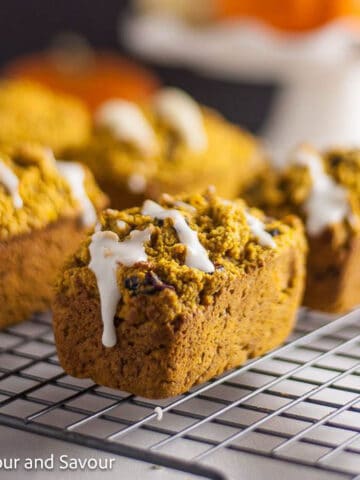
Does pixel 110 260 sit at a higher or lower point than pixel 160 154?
lower

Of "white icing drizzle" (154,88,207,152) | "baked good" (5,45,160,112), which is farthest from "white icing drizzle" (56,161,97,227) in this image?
"baked good" (5,45,160,112)

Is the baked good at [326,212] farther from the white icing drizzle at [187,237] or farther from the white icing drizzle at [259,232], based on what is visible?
the white icing drizzle at [187,237]

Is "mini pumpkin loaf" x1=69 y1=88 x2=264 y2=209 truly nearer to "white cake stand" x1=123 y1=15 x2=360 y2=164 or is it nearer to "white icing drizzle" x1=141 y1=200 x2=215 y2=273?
"white cake stand" x1=123 y1=15 x2=360 y2=164

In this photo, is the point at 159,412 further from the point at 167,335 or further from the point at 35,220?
the point at 35,220

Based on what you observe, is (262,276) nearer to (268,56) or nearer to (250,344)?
(250,344)

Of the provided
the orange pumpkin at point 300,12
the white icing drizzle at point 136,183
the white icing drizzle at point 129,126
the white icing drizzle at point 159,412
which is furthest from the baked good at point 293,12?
the white icing drizzle at point 159,412

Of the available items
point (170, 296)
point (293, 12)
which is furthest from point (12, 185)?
point (293, 12)

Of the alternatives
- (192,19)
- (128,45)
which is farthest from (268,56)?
(128,45)
